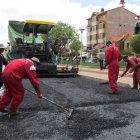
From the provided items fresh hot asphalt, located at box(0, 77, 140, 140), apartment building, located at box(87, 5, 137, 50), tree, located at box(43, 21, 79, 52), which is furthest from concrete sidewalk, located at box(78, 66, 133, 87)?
apartment building, located at box(87, 5, 137, 50)

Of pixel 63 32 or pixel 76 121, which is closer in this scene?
pixel 76 121

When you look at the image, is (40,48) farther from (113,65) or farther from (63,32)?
(63,32)

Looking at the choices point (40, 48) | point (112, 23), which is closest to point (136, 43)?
point (112, 23)

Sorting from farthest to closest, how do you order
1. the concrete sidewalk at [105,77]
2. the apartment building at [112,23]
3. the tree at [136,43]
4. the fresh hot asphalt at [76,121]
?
the apartment building at [112,23] → the tree at [136,43] → the concrete sidewalk at [105,77] → the fresh hot asphalt at [76,121]

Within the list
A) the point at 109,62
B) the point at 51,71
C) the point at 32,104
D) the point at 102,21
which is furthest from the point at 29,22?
the point at 102,21

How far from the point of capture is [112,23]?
4366cm

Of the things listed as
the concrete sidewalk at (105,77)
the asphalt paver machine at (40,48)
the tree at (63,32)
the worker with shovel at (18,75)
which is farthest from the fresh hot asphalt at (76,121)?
the tree at (63,32)

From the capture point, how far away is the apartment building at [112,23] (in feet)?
143

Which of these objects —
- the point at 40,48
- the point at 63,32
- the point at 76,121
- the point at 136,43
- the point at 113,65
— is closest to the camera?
the point at 76,121

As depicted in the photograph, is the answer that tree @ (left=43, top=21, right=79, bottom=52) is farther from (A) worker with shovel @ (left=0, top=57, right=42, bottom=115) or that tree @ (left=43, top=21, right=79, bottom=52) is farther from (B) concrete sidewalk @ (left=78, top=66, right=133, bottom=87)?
(A) worker with shovel @ (left=0, top=57, right=42, bottom=115)

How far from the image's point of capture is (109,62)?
588cm

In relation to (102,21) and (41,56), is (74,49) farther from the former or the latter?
(41,56)

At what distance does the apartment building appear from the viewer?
143 ft

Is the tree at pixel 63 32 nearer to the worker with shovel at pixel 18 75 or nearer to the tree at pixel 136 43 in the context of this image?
the tree at pixel 136 43
